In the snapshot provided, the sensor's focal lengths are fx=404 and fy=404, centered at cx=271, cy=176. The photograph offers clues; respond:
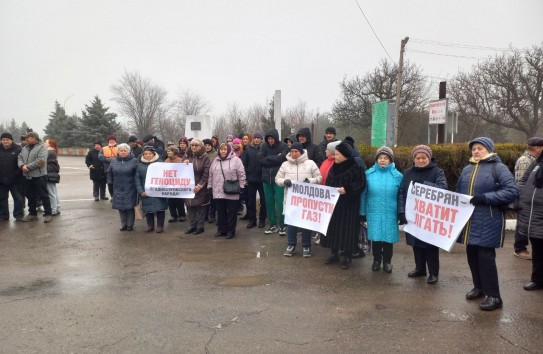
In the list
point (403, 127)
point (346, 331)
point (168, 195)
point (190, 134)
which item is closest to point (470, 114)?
point (403, 127)

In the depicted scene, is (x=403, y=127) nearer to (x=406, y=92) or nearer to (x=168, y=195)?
(x=406, y=92)

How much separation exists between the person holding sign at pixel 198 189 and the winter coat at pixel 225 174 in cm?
30

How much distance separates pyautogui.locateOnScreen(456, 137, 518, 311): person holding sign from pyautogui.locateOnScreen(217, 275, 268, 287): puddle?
2617 millimetres

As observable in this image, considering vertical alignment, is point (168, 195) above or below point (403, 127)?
below

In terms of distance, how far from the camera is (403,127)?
124 feet

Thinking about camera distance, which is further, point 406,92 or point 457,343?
point 406,92

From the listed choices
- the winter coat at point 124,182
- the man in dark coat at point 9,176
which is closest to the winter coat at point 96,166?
the man in dark coat at point 9,176

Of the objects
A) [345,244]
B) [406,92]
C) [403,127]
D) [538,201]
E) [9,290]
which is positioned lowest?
[9,290]

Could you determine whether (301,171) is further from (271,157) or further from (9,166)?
(9,166)

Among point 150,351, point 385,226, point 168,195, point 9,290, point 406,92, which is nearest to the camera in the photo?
point 150,351

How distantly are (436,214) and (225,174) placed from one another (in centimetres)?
406

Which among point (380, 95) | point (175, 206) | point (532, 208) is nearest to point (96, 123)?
point (380, 95)

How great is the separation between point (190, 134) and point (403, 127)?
22025mm

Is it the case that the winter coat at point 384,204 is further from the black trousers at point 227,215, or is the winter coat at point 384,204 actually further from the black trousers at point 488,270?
the black trousers at point 227,215
